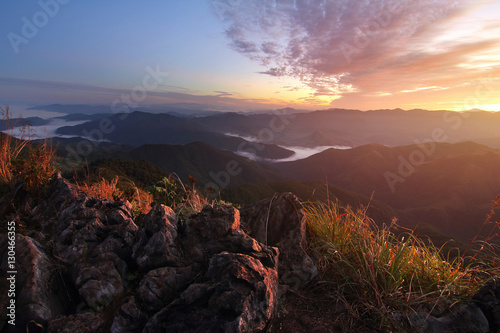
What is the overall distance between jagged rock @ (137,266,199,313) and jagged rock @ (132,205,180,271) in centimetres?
21

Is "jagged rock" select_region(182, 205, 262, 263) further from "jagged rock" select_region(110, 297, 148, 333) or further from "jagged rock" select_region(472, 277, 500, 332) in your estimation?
"jagged rock" select_region(472, 277, 500, 332)

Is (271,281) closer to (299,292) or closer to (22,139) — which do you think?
(299,292)

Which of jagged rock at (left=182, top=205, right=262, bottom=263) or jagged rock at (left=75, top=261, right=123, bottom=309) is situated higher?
jagged rock at (left=182, top=205, right=262, bottom=263)

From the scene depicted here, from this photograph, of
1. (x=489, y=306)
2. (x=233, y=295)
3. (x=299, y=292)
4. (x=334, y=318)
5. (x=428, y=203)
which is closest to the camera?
(x=233, y=295)

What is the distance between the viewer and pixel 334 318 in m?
3.15

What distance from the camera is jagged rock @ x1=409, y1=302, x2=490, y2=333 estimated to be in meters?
2.80

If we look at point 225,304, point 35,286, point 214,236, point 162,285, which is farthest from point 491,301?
point 35,286

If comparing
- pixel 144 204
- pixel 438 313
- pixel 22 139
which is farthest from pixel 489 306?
pixel 22 139

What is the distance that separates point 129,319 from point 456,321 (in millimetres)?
3737

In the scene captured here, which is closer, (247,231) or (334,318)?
(334,318)

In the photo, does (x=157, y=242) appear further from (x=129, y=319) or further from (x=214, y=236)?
(x=129, y=319)

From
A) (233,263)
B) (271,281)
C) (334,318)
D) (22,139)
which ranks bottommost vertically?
(334,318)

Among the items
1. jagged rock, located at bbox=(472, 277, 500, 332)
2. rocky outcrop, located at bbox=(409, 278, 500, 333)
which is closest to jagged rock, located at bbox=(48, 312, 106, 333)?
rocky outcrop, located at bbox=(409, 278, 500, 333)

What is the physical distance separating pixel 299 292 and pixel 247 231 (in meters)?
1.31
